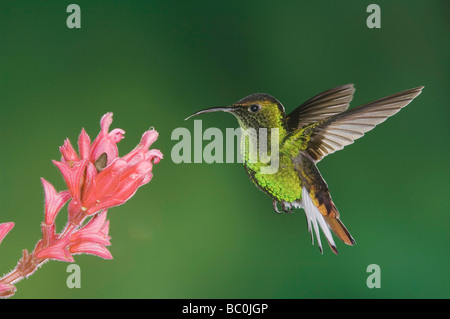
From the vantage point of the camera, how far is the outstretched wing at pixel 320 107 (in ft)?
2.77

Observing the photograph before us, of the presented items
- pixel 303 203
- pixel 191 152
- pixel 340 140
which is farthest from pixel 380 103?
pixel 191 152

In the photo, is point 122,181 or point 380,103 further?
point 380,103

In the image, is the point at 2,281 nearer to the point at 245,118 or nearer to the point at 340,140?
the point at 245,118

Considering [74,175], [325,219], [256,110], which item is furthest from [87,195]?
[325,219]

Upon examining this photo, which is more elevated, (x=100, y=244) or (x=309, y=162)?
(x=309, y=162)

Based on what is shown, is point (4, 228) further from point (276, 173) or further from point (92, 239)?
point (276, 173)

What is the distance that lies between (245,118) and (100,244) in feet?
1.34

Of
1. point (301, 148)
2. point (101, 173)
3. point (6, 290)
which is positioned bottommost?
point (6, 290)

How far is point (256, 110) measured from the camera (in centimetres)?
80

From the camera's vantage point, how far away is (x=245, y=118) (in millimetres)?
792

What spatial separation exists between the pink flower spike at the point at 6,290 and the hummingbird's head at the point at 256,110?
0.45 m

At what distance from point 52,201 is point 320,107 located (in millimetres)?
562

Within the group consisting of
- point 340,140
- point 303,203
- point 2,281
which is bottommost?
point 2,281

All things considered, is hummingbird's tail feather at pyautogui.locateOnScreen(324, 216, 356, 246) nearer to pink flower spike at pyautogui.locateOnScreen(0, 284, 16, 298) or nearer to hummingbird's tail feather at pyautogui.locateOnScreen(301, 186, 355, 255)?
hummingbird's tail feather at pyautogui.locateOnScreen(301, 186, 355, 255)
